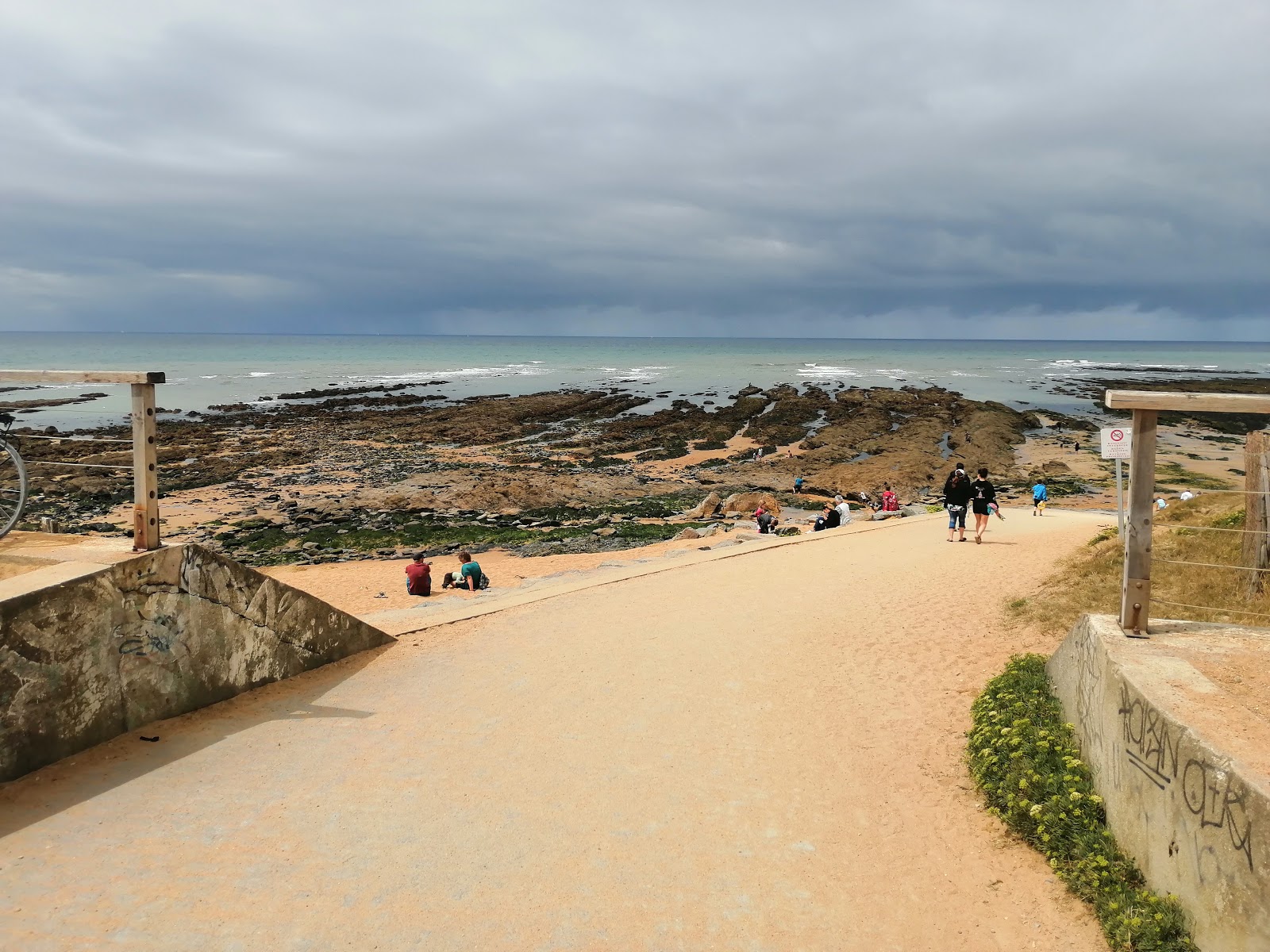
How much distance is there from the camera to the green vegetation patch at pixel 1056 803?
14.2 feet

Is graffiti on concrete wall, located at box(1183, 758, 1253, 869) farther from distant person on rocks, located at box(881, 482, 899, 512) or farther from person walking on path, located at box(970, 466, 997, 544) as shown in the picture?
distant person on rocks, located at box(881, 482, 899, 512)

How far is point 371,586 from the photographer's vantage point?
16625 millimetres

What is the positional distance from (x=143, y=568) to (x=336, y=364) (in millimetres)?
111556

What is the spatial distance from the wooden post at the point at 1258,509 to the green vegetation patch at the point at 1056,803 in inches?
101

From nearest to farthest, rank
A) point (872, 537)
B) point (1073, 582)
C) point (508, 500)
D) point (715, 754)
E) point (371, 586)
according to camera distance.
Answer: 1. point (715, 754)
2. point (1073, 582)
3. point (371, 586)
4. point (872, 537)
5. point (508, 500)

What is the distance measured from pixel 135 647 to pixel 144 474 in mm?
1358

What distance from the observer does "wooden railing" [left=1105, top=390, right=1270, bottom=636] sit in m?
5.19

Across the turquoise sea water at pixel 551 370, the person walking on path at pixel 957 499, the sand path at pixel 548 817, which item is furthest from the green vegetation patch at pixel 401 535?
the turquoise sea water at pixel 551 370

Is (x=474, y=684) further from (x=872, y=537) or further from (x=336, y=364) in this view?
(x=336, y=364)

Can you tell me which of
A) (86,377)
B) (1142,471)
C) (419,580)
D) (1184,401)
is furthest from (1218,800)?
(419,580)

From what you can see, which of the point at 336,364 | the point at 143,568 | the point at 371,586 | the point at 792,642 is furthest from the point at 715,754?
the point at 336,364

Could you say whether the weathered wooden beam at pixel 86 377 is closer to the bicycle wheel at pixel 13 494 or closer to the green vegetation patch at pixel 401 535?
the bicycle wheel at pixel 13 494

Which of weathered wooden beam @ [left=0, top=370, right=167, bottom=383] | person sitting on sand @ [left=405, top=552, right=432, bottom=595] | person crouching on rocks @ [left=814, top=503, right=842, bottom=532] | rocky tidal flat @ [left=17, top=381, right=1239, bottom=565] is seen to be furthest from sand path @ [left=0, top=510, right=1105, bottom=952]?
person crouching on rocks @ [left=814, top=503, right=842, bottom=532]

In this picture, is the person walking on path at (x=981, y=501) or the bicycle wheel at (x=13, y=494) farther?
the person walking on path at (x=981, y=501)
